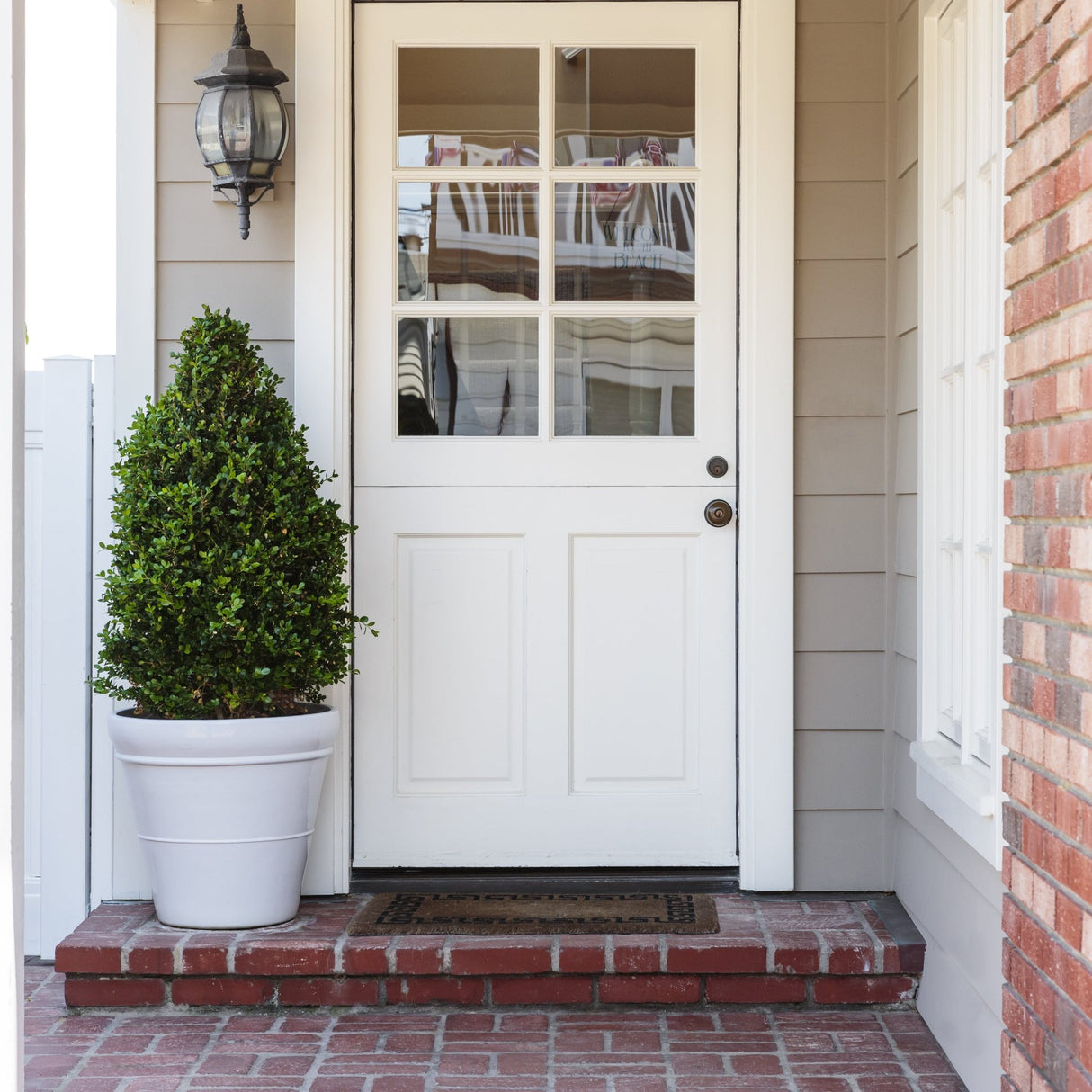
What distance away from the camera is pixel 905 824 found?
2.91 meters

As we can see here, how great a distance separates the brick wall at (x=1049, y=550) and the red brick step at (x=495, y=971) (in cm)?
85

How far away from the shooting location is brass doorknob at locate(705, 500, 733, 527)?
10.1 feet

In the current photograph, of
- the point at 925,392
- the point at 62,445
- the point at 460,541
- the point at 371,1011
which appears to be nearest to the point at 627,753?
the point at 460,541

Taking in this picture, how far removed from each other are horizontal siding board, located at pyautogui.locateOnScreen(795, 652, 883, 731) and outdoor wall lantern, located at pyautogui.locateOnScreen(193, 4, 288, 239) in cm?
174

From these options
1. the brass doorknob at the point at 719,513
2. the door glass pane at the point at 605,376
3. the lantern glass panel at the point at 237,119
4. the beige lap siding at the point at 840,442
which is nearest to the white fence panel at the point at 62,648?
the lantern glass panel at the point at 237,119

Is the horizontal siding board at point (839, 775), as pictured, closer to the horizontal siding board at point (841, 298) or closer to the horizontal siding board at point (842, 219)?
the horizontal siding board at point (841, 298)

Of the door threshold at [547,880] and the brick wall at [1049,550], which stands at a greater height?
the brick wall at [1049,550]

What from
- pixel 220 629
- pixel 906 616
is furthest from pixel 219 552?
pixel 906 616

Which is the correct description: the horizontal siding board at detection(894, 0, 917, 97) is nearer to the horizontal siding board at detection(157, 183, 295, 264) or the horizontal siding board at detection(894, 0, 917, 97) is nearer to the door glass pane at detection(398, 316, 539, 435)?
the door glass pane at detection(398, 316, 539, 435)

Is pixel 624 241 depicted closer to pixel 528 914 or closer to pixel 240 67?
pixel 240 67

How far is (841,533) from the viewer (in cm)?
304

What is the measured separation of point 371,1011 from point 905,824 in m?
1.29

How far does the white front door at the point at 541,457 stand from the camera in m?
3.11

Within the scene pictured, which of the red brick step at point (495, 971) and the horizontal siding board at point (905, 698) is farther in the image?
the horizontal siding board at point (905, 698)
